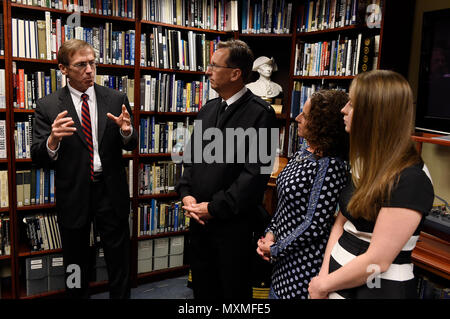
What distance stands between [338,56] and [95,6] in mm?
1789

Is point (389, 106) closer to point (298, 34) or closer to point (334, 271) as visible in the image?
point (334, 271)

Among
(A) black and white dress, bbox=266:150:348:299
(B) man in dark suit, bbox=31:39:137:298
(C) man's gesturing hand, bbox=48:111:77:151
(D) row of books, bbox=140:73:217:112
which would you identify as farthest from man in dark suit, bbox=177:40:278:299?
(D) row of books, bbox=140:73:217:112

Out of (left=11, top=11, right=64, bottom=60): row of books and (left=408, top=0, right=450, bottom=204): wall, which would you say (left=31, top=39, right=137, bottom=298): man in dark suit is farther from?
(left=408, top=0, right=450, bottom=204): wall

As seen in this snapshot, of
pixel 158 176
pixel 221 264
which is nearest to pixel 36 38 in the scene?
pixel 158 176

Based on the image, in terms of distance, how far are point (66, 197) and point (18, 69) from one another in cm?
106

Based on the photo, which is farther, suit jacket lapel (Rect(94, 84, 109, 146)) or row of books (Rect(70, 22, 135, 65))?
row of books (Rect(70, 22, 135, 65))

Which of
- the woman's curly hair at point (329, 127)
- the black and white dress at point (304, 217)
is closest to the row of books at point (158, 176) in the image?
the black and white dress at point (304, 217)

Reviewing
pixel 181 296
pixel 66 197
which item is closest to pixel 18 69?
pixel 66 197

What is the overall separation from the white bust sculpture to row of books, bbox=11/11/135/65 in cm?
108

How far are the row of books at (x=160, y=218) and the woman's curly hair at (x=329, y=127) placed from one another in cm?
182

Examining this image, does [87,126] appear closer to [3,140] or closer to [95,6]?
[3,140]

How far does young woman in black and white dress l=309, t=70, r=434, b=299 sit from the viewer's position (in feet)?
3.31

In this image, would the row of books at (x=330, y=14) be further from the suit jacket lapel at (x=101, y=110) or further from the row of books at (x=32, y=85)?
the row of books at (x=32, y=85)

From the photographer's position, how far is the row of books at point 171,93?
110 inches
